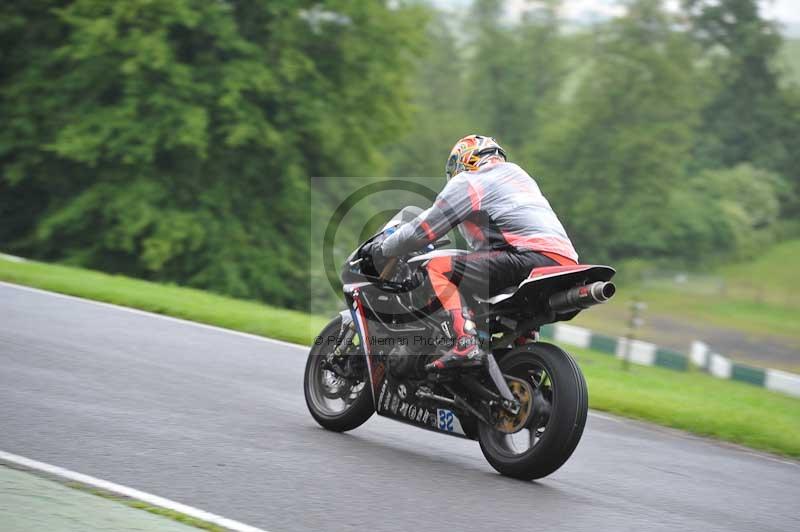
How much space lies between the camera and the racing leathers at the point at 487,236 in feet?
20.8

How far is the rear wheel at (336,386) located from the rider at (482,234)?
2.53 feet

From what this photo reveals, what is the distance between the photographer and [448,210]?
642 centimetres

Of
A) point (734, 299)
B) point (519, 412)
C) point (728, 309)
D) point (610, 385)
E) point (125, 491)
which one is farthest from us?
point (734, 299)

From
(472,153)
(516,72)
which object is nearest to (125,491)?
(472,153)

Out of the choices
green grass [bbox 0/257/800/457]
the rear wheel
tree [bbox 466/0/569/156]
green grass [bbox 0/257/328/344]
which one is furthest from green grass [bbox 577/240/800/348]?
the rear wheel

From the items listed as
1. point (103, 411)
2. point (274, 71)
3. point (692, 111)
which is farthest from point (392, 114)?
point (692, 111)

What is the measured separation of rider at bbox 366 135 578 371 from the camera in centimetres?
635

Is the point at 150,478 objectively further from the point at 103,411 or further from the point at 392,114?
the point at 392,114

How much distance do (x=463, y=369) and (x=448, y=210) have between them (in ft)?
3.21

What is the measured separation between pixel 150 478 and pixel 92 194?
21238 mm

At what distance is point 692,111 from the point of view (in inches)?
2625

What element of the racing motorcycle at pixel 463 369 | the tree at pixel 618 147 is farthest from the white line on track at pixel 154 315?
the tree at pixel 618 147

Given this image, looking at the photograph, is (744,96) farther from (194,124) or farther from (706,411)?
(706,411)

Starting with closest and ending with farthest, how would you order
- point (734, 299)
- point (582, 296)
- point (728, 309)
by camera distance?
1. point (582, 296)
2. point (728, 309)
3. point (734, 299)
